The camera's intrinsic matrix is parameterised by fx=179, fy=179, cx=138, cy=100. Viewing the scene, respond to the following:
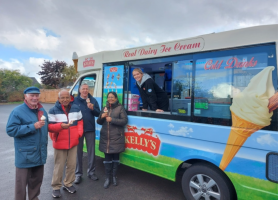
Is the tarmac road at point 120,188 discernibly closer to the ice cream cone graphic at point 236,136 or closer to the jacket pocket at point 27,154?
the jacket pocket at point 27,154

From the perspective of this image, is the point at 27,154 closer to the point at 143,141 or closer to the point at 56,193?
the point at 56,193

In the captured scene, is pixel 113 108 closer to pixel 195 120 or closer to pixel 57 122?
pixel 57 122

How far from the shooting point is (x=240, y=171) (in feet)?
7.50

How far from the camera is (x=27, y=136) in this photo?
2396 mm

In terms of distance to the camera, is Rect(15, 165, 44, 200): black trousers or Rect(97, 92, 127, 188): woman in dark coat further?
Rect(97, 92, 127, 188): woman in dark coat

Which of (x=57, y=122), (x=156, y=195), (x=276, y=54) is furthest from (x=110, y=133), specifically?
(x=276, y=54)

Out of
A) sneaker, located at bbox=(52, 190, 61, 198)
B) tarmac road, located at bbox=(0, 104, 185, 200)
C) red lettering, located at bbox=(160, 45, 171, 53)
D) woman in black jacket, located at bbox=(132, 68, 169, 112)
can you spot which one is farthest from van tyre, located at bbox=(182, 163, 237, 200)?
sneaker, located at bbox=(52, 190, 61, 198)

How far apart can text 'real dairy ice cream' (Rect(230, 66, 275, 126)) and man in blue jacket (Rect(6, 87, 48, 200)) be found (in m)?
2.60

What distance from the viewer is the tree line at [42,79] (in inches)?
995

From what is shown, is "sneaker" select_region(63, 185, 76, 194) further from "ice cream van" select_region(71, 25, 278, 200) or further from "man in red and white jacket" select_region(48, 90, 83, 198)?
"ice cream van" select_region(71, 25, 278, 200)

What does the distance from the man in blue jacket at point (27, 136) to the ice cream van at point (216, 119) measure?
149 centimetres

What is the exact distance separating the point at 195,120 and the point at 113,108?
59.2 inches

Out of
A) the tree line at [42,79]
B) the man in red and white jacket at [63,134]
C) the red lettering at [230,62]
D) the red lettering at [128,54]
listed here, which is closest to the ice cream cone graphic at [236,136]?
the red lettering at [230,62]

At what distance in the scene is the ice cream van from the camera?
2.15 meters
